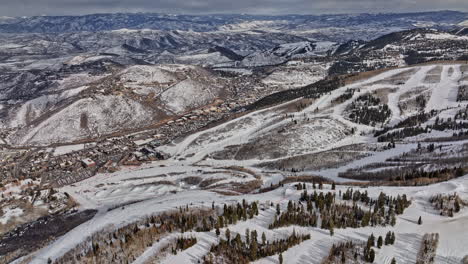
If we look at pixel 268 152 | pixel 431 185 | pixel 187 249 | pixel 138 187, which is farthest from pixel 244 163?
pixel 187 249

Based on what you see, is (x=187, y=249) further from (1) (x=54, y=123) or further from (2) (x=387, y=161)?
(1) (x=54, y=123)

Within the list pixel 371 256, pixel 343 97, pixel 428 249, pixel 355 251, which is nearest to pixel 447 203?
pixel 428 249

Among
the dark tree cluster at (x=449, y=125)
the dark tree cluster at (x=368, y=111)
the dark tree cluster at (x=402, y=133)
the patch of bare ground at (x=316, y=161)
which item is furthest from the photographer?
the dark tree cluster at (x=368, y=111)

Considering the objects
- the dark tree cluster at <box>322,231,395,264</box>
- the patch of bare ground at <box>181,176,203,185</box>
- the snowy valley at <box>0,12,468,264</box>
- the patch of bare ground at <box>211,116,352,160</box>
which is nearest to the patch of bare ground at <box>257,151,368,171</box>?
the snowy valley at <box>0,12,468,264</box>

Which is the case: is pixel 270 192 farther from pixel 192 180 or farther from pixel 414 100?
pixel 414 100

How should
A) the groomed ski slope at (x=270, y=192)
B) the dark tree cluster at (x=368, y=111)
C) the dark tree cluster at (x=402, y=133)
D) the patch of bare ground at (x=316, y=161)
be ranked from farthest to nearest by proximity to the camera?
the dark tree cluster at (x=368, y=111)
the dark tree cluster at (x=402, y=133)
the patch of bare ground at (x=316, y=161)
the groomed ski slope at (x=270, y=192)

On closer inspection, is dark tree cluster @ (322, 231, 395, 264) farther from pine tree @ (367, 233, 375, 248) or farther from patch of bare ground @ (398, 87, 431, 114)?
patch of bare ground @ (398, 87, 431, 114)

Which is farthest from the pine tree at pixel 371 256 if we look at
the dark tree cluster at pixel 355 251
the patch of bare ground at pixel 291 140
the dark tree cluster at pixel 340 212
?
the patch of bare ground at pixel 291 140

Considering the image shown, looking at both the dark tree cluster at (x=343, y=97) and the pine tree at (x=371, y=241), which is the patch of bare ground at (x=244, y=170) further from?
the dark tree cluster at (x=343, y=97)
